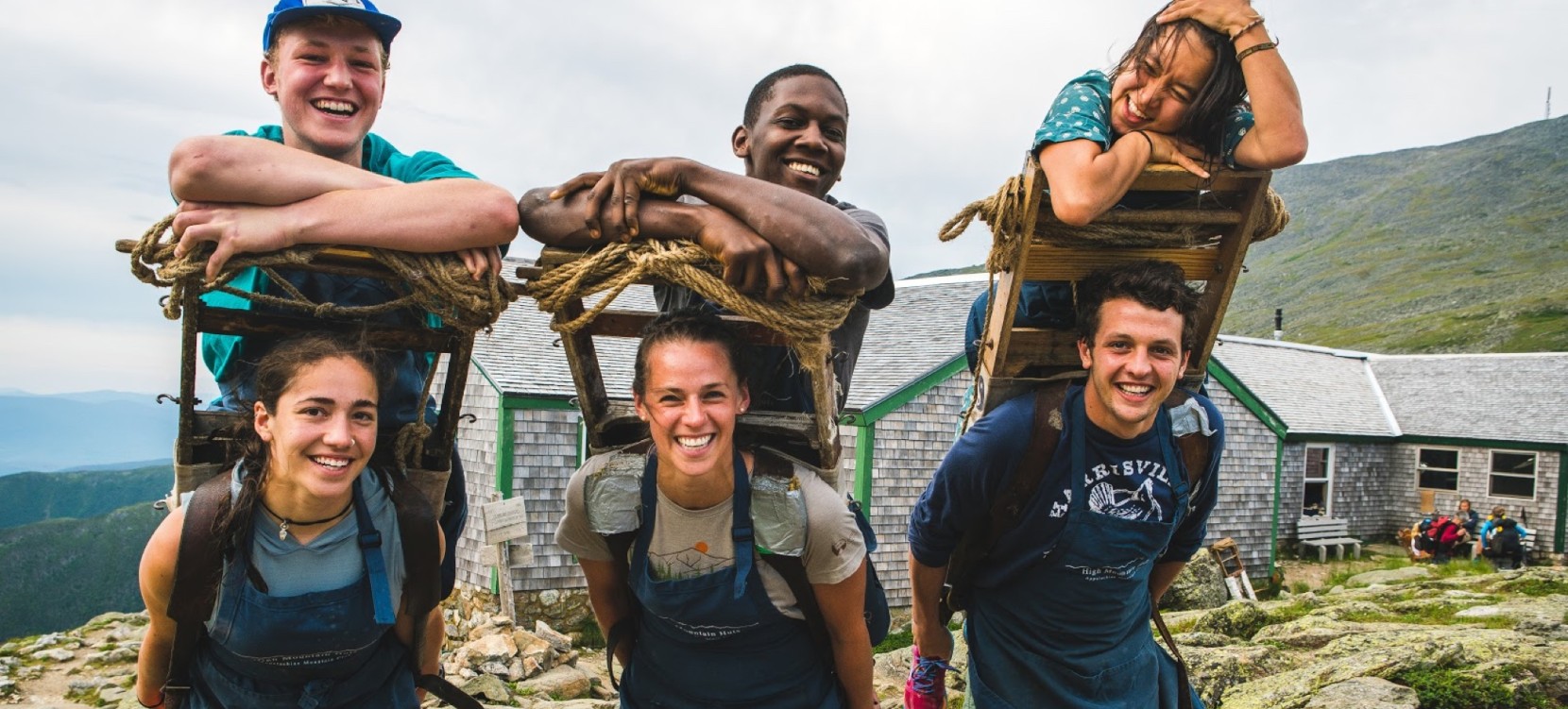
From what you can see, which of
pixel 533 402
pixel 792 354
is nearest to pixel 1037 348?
pixel 792 354

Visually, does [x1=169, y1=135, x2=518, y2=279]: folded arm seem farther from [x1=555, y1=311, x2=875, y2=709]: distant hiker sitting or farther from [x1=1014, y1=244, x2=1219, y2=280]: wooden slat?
[x1=1014, y1=244, x2=1219, y2=280]: wooden slat

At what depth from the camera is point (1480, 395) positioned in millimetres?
26438

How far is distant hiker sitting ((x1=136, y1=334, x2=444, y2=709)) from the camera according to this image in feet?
8.25

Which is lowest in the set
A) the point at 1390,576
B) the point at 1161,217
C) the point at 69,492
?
the point at 69,492

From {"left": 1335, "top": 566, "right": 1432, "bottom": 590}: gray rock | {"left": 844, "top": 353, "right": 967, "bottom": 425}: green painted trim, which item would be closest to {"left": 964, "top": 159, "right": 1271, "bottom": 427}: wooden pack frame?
{"left": 844, "top": 353, "right": 967, "bottom": 425}: green painted trim

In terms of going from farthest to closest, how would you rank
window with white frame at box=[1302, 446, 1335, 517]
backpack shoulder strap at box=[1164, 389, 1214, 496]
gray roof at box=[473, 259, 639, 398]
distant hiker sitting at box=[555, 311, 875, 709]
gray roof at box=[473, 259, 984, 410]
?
1. window with white frame at box=[1302, 446, 1335, 517]
2. gray roof at box=[473, 259, 984, 410]
3. gray roof at box=[473, 259, 639, 398]
4. backpack shoulder strap at box=[1164, 389, 1214, 496]
5. distant hiker sitting at box=[555, 311, 875, 709]

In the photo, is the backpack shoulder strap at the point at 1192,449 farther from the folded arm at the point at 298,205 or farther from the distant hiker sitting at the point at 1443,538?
the distant hiker sitting at the point at 1443,538

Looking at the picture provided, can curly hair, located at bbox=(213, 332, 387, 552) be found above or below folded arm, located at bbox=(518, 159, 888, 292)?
below

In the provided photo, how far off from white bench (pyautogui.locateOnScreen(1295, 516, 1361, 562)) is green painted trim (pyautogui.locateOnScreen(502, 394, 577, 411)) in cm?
1867

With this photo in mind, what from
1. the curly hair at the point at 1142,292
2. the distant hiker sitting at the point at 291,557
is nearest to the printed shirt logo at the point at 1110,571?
the curly hair at the point at 1142,292

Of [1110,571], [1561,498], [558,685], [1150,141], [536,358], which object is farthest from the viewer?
[1561,498]

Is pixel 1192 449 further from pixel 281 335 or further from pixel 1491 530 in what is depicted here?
pixel 1491 530

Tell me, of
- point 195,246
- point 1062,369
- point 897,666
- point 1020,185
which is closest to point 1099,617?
point 1062,369

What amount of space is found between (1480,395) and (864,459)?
74.6 ft
